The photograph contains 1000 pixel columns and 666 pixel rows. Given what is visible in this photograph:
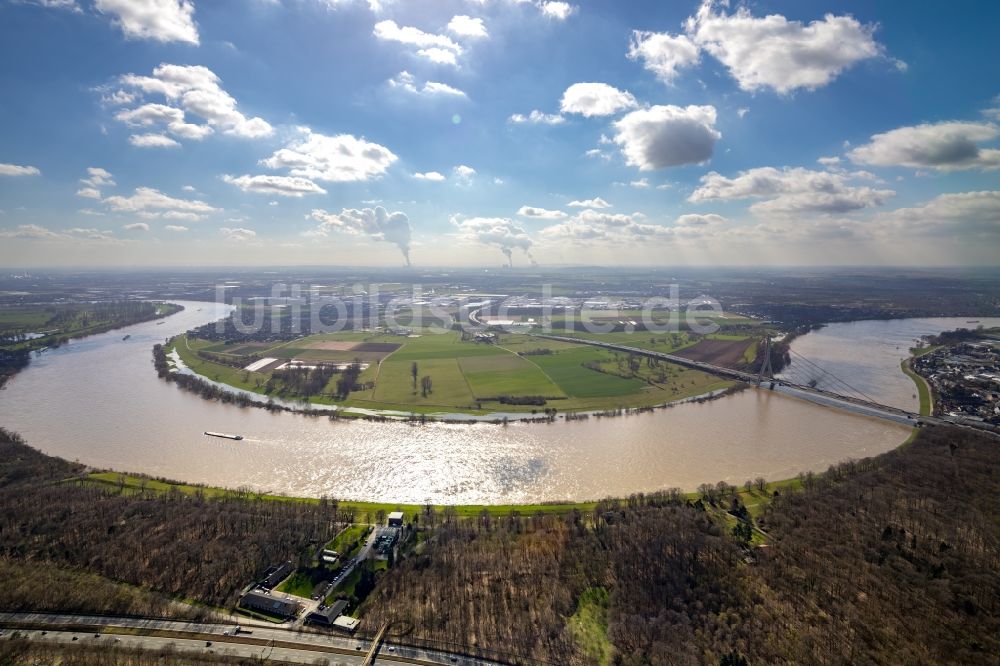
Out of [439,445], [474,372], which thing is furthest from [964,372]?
[439,445]

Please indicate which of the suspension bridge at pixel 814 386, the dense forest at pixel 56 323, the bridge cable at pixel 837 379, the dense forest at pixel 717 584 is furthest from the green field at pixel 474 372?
the dense forest at pixel 717 584

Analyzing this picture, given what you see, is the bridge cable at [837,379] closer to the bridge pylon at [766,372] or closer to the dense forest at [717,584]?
the bridge pylon at [766,372]

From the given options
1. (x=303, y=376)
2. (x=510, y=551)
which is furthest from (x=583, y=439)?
(x=303, y=376)

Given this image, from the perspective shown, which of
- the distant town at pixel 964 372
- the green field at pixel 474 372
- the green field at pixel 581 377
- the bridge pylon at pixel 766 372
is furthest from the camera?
the bridge pylon at pixel 766 372

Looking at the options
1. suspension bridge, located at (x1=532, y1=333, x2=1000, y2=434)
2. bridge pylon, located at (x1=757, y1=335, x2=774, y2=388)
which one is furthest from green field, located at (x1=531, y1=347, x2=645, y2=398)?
bridge pylon, located at (x1=757, y1=335, x2=774, y2=388)

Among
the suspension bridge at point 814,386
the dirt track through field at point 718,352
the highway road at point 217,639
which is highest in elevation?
the dirt track through field at point 718,352

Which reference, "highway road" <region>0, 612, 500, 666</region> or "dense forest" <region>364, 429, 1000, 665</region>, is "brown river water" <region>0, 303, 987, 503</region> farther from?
"highway road" <region>0, 612, 500, 666</region>
